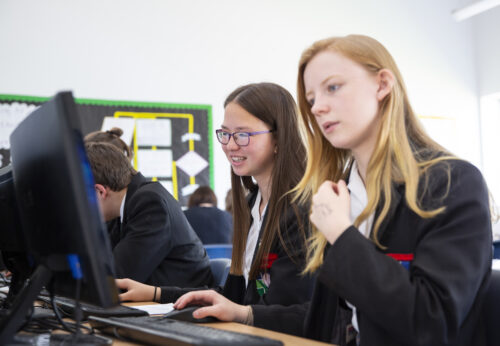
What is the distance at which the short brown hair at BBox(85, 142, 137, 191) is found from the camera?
2.40 m

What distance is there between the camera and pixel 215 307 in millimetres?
1375

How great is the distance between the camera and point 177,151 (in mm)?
5445

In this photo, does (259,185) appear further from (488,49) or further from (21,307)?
(488,49)

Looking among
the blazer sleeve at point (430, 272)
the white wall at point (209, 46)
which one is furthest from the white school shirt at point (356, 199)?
the white wall at point (209, 46)

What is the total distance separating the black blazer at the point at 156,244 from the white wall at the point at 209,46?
9.97 ft

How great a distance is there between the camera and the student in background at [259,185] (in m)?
1.71

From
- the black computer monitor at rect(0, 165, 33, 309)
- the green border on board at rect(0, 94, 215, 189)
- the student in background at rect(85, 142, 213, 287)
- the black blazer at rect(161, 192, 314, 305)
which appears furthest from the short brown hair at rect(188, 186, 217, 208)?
the black computer monitor at rect(0, 165, 33, 309)

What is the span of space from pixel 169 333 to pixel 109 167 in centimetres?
151

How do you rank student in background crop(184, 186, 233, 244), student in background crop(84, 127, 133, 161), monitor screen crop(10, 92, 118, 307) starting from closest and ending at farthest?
monitor screen crop(10, 92, 118, 307)
student in background crop(84, 127, 133, 161)
student in background crop(184, 186, 233, 244)

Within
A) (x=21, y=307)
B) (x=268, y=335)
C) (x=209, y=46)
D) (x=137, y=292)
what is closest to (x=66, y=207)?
(x=21, y=307)

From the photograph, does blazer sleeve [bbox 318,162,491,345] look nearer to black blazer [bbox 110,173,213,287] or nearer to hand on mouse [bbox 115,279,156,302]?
hand on mouse [bbox 115,279,156,302]

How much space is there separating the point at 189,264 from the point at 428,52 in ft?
17.2

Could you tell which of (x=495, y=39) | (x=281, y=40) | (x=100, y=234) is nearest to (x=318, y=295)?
(x=100, y=234)

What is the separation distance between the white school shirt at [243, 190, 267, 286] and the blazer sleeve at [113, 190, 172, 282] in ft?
1.50
